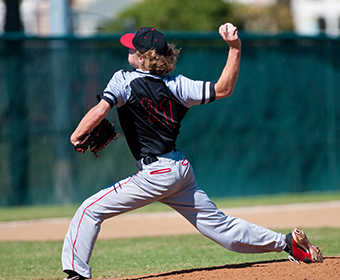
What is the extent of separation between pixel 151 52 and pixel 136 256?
2.56 m

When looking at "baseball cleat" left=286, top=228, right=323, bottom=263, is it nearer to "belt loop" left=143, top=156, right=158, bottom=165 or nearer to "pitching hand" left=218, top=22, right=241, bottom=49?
"belt loop" left=143, top=156, right=158, bottom=165

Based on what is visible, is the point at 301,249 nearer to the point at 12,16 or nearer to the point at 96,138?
the point at 96,138

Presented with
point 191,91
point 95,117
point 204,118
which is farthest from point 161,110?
point 204,118

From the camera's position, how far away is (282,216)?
25.9 ft

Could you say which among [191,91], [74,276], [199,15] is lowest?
[74,276]

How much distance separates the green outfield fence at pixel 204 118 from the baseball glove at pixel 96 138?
18.8ft

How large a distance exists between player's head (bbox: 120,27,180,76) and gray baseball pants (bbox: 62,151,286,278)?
0.69 meters

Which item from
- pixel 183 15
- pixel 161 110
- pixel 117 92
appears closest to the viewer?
pixel 117 92

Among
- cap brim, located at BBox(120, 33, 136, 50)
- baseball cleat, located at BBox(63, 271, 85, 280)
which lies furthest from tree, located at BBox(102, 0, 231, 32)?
baseball cleat, located at BBox(63, 271, 85, 280)

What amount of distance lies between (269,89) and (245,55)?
0.87 meters

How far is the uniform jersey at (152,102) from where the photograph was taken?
12.4 feet

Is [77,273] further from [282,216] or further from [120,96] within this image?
[282,216]

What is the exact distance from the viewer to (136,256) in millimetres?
5461

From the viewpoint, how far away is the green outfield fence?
379 inches
